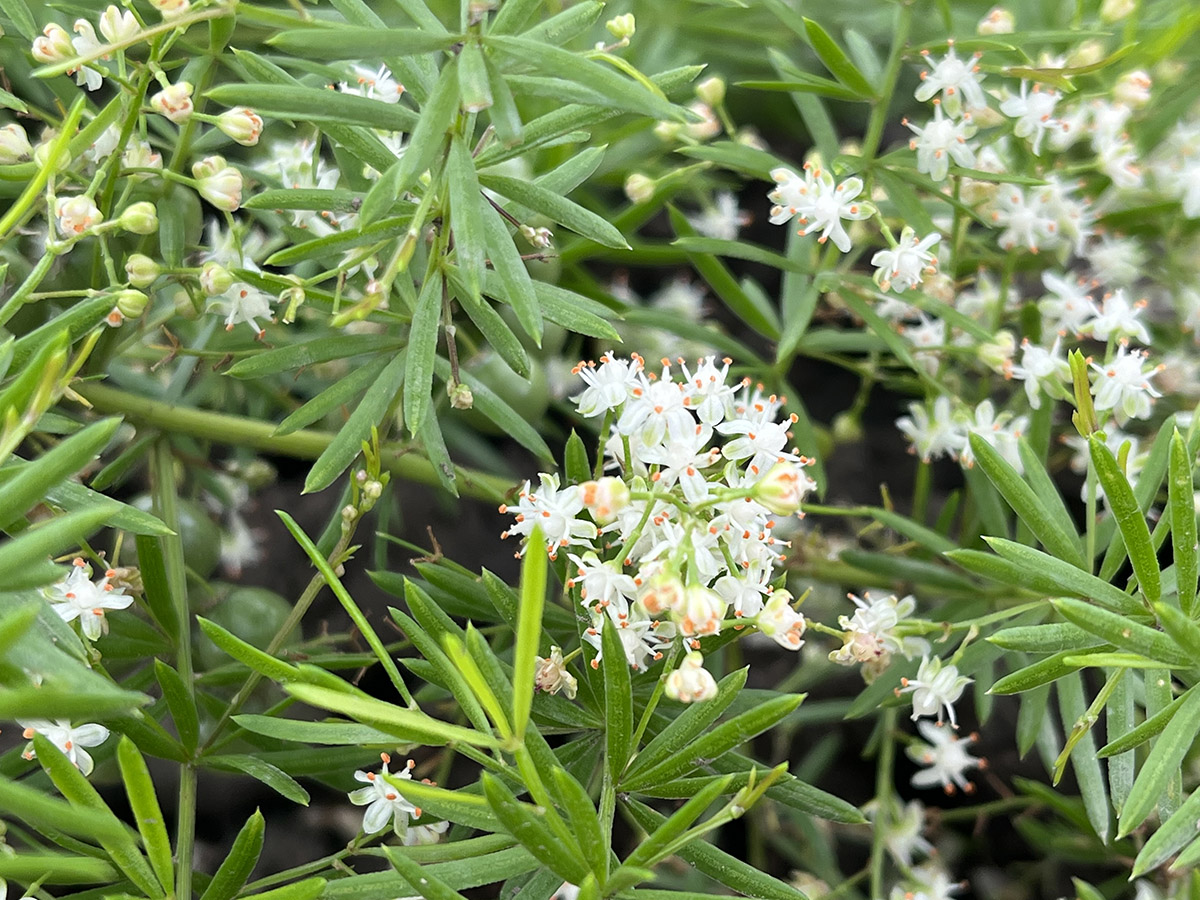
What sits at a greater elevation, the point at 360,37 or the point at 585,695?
the point at 360,37

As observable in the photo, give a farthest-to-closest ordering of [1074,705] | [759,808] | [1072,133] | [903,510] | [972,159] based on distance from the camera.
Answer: [903,510]
[759,808]
[1072,133]
[972,159]
[1074,705]

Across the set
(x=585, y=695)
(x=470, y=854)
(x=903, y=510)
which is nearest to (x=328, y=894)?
(x=470, y=854)

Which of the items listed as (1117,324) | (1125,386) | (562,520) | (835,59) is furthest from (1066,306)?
(562,520)

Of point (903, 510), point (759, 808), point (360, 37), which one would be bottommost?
point (759, 808)

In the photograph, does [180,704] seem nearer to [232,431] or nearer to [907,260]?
[232,431]

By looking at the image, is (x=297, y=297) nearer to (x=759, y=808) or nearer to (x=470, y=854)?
(x=470, y=854)

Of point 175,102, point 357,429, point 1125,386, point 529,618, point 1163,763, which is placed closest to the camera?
point 529,618

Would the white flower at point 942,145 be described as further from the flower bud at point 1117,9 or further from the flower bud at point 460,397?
the flower bud at point 460,397

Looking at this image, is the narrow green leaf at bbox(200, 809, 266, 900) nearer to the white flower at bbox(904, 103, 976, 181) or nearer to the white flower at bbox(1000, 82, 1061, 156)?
the white flower at bbox(904, 103, 976, 181)
